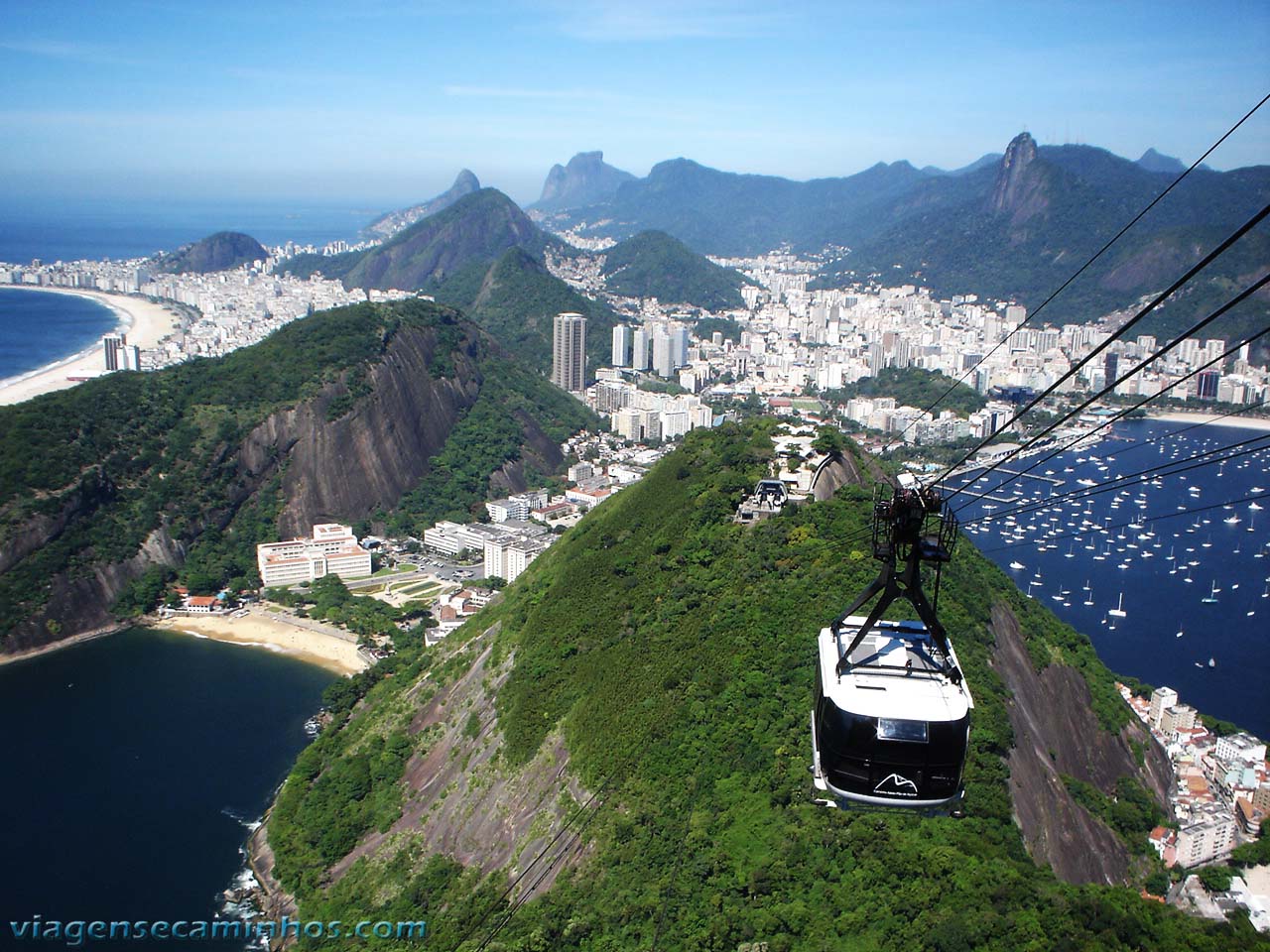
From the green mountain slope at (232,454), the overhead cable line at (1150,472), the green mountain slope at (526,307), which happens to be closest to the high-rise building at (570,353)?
the green mountain slope at (526,307)

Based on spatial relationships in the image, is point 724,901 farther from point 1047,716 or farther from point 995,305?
point 995,305

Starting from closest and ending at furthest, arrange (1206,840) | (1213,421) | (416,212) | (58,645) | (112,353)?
(1206,840) → (58,645) → (1213,421) → (112,353) → (416,212)

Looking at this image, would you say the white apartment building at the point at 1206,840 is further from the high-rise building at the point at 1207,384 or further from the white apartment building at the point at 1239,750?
the high-rise building at the point at 1207,384

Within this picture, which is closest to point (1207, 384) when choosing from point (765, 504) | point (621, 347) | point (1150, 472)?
point (621, 347)

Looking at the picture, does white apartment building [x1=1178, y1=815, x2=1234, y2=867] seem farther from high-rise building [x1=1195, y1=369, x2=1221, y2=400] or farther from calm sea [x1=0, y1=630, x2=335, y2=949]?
high-rise building [x1=1195, y1=369, x2=1221, y2=400]

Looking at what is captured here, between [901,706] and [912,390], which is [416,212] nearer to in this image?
[912,390]

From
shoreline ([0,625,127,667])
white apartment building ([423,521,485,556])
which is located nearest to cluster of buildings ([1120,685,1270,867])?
white apartment building ([423,521,485,556])
